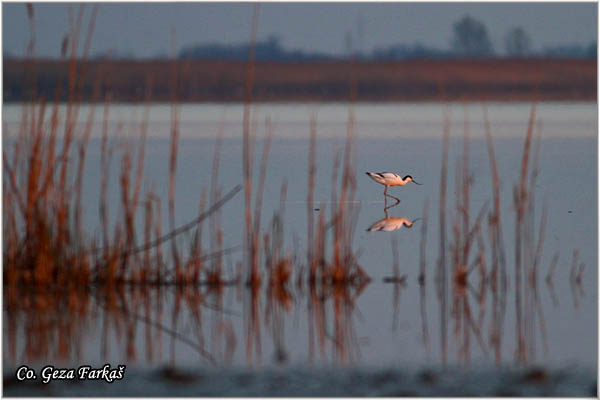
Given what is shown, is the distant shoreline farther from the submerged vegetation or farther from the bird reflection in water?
the submerged vegetation

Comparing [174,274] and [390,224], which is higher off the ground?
[390,224]

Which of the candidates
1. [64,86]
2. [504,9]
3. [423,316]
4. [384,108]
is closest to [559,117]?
[504,9]

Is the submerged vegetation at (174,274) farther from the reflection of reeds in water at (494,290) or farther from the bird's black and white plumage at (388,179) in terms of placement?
the bird's black and white plumage at (388,179)

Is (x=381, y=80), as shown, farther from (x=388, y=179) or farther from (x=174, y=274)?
(x=174, y=274)

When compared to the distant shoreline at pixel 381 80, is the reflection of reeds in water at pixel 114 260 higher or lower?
lower

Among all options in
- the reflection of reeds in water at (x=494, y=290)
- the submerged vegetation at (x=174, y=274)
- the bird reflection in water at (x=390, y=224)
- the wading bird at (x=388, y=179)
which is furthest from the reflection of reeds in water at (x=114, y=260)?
the wading bird at (x=388, y=179)

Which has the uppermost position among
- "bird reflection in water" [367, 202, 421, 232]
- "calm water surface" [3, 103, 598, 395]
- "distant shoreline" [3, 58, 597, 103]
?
"distant shoreline" [3, 58, 597, 103]

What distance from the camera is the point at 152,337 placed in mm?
3930

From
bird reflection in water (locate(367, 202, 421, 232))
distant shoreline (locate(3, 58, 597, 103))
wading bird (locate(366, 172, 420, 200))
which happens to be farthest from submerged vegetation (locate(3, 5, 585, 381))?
distant shoreline (locate(3, 58, 597, 103))

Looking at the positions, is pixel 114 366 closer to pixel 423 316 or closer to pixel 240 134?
pixel 423 316

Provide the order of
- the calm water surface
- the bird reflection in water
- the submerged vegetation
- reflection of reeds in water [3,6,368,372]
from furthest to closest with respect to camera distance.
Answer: the bird reflection in water
reflection of reeds in water [3,6,368,372]
the submerged vegetation
the calm water surface

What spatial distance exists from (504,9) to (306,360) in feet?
58.5

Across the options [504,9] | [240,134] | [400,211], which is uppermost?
[504,9]

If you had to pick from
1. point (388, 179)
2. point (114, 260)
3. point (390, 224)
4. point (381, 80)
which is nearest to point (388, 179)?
point (388, 179)
